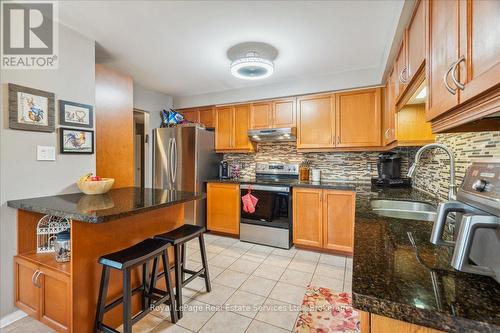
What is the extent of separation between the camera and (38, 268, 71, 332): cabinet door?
1.41m

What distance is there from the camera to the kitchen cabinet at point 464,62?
0.60m

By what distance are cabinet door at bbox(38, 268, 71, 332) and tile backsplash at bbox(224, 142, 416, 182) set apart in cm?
291

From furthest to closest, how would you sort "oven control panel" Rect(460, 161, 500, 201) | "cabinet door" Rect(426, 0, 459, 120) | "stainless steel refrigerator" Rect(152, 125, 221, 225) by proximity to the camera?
"stainless steel refrigerator" Rect(152, 125, 221, 225) → "cabinet door" Rect(426, 0, 459, 120) → "oven control panel" Rect(460, 161, 500, 201)

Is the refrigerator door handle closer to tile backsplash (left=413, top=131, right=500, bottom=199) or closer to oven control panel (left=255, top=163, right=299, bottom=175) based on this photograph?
oven control panel (left=255, top=163, right=299, bottom=175)

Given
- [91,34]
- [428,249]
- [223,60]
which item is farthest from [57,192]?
[428,249]

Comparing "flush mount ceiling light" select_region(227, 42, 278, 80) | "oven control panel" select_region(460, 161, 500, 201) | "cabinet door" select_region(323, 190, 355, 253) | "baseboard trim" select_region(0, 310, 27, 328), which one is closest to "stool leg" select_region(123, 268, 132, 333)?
"baseboard trim" select_region(0, 310, 27, 328)

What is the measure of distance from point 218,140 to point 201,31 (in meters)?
1.98

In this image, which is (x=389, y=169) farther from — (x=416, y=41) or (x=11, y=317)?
(x=11, y=317)

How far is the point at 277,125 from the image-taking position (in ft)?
11.5

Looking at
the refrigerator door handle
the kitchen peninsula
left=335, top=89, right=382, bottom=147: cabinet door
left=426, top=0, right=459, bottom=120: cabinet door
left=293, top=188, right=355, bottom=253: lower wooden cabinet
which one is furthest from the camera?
the refrigerator door handle

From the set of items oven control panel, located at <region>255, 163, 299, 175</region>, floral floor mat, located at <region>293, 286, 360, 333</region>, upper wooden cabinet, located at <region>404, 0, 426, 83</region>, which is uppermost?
upper wooden cabinet, located at <region>404, 0, 426, 83</region>

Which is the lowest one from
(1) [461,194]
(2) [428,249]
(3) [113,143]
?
(2) [428,249]

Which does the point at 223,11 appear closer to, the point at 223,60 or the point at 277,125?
the point at 223,60

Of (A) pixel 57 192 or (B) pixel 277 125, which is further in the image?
(B) pixel 277 125
